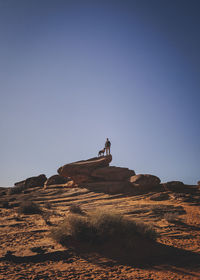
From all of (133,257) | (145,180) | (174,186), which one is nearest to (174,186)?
(174,186)

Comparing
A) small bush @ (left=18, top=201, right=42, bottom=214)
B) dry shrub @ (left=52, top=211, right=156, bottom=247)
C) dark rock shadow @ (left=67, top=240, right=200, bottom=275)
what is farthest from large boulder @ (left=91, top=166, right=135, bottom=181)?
dark rock shadow @ (left=67, top=240, right=200, bottom=275)

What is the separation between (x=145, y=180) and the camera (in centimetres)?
1841

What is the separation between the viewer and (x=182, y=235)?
292 inches

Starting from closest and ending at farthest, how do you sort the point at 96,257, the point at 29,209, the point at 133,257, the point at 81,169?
1. the point at 96,257
2. the point at 133,257
3. the point at 29,209
4. the point at 81,169

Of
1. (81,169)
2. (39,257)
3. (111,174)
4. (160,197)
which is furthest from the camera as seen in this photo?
(81,169)

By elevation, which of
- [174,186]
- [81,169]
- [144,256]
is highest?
[81,169]

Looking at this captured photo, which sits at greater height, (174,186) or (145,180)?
(145,180)

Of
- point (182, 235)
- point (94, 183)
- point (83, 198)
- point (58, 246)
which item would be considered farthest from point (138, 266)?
point (94, 183)

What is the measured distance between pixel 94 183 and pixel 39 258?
1516cm

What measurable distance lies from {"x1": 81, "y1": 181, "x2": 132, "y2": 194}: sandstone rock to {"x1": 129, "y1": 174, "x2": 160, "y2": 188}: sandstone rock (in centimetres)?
80

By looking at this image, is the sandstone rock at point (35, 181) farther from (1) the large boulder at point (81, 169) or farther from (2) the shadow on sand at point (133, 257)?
(2) the shadow on sand at point (133, 257)

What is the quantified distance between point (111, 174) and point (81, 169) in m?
3.75

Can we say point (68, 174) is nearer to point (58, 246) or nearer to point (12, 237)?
point (12, 237)

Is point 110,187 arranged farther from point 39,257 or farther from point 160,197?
point 39,257
